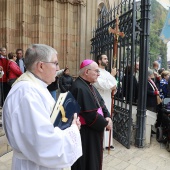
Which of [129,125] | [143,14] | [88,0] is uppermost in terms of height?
[88,0]

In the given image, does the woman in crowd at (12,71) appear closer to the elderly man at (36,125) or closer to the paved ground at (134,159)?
the paved ground at (134,159)

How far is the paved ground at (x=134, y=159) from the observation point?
3.62 m

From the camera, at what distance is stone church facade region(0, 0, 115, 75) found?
308 inches

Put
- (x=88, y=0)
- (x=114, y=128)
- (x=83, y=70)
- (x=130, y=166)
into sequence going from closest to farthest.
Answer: (x=83, y=70)
(x=130, y=166)
(x=114, y=128)
(x=88, y=0)

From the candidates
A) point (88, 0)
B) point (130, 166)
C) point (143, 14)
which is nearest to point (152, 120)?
point (130, 166)

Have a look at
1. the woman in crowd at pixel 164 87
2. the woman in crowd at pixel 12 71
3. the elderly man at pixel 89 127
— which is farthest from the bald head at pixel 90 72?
the woman in crowd at pixel 164 87

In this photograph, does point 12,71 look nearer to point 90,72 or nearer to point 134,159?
point 90,72

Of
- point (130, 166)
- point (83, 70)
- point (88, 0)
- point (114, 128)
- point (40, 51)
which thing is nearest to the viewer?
point (40, 51)

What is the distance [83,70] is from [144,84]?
83.7 inches

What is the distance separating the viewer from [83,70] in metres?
2.87

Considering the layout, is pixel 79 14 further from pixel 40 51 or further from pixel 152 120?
pixel 40 51

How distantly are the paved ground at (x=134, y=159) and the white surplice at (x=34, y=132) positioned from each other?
95.7 inches

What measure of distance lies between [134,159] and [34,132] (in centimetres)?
314

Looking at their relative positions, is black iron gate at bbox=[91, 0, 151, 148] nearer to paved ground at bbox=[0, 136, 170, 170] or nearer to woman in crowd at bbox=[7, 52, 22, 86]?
paved ground at bbox=[0, 136, 170, 170]
